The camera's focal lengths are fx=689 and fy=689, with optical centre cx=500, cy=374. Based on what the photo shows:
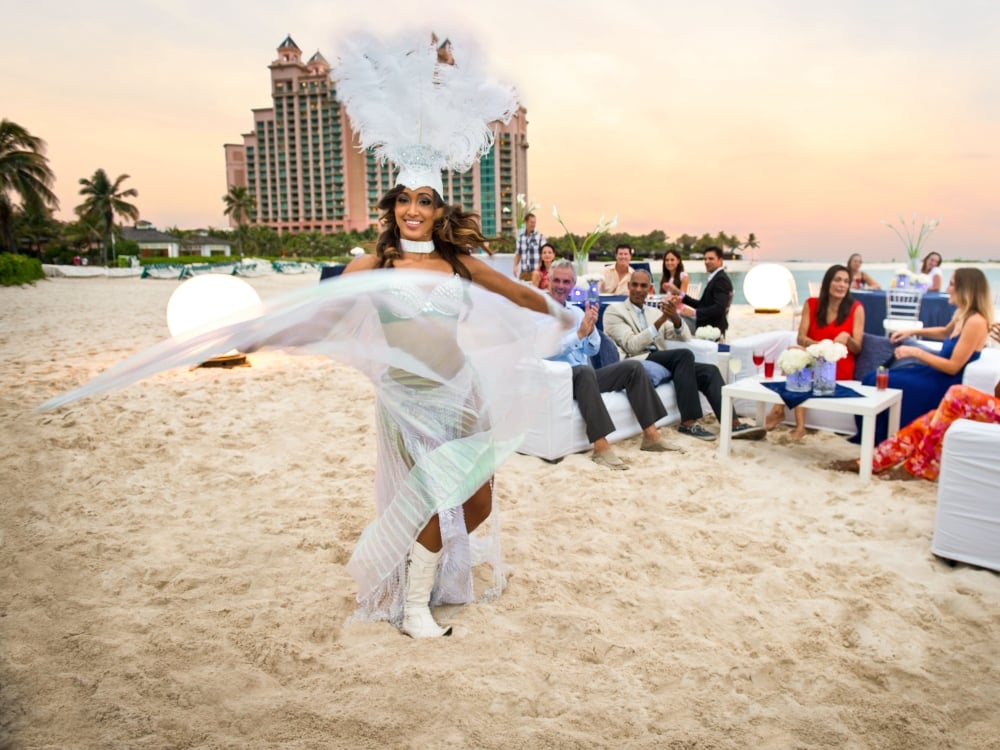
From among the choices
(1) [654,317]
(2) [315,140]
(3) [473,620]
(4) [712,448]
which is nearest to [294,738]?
(3) [473,620]

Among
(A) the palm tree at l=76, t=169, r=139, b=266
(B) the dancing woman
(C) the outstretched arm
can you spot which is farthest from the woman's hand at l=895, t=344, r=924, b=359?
(A) the palm tree at l=76, t=169, r=139, b=266

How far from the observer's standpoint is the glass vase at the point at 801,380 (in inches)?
182

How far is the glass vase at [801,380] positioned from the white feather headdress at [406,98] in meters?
3.16

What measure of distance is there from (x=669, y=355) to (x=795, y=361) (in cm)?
114

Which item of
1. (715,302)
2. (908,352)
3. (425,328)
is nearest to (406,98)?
(425,328)

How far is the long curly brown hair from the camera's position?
2.41 meters

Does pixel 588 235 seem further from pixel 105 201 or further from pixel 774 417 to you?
pixel 105 201

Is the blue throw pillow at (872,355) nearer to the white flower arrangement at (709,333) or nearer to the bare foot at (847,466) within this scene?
the bare foot at (847,466)

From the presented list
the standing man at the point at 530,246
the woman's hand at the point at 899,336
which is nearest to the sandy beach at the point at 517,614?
the woman's hand at the point at 899,336

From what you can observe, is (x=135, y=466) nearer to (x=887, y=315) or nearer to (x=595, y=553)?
(x=595, y=553)

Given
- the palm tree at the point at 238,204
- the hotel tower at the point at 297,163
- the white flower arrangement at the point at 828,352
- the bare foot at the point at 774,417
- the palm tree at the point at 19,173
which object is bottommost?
the bare foot at the point at 774,417

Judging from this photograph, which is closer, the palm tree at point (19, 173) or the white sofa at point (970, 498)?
the white sofa at point (970, 498)

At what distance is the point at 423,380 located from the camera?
2400mm

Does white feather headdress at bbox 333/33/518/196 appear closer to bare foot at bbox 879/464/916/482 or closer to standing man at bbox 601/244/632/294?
bare foot at bbox 879/464/916/482
